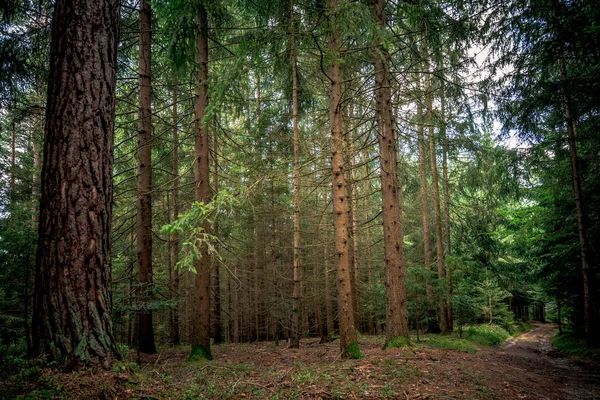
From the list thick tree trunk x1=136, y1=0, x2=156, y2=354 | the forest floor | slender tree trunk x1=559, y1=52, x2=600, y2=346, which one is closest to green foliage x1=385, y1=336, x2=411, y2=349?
the forest floor

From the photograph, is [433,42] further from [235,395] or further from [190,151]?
[190,151]

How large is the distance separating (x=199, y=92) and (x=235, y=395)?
7.07 m

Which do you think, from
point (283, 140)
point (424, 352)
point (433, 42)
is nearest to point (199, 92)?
point (283, 140)

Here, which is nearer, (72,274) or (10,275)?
(72,274)

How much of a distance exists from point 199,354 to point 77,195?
6.33 metres

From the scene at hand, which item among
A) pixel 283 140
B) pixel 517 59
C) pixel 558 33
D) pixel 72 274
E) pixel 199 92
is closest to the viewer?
pixel 72 274

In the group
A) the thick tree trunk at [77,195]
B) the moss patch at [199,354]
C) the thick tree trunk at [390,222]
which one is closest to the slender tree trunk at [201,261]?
the moss patch at [199,354]

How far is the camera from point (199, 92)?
333 inches

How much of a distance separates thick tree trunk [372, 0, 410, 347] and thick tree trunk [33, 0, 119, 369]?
6.89 m

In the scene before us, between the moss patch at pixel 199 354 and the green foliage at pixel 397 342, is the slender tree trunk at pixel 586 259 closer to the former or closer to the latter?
the green foliage at pixel 397 342

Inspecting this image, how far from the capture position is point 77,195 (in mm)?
2994

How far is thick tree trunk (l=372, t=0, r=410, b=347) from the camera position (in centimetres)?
864

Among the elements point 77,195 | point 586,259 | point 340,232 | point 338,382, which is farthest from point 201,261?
point 586,259

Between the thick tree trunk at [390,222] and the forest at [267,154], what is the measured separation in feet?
0.15
